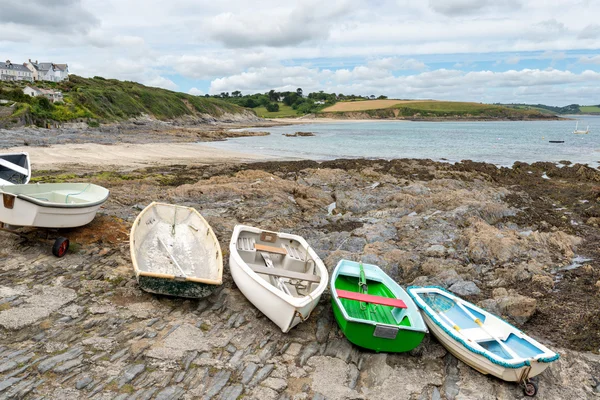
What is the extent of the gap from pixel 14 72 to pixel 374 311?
108 m

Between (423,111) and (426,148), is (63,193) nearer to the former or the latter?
(426,148)

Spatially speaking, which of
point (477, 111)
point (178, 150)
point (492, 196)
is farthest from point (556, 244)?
point (477, 111)

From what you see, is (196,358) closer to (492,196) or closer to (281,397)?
(281,397)

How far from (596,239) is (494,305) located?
305 inches

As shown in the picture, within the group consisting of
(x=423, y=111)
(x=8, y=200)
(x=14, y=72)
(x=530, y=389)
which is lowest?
(x=530, y=389)

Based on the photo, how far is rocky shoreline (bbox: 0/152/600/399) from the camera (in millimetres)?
5668

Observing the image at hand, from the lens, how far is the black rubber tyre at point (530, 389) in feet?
19.7

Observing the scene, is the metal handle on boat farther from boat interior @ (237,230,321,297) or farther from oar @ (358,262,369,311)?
oar @ (358,262,369,311)

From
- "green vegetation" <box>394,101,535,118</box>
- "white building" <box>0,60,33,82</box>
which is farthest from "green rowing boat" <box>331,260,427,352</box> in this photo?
"green vegetation" <box>394,101,535,118</box>

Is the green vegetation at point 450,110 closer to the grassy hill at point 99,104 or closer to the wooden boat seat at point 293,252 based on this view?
the grassy hill at point 99,104

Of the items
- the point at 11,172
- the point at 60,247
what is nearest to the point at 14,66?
the point at 11,172

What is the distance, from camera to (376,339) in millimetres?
6590

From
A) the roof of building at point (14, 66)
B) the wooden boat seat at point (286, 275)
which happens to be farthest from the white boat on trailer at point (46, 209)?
the roof of building at point (14, 66)

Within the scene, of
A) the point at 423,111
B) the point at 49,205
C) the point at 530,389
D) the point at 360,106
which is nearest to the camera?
the point at 530,389
